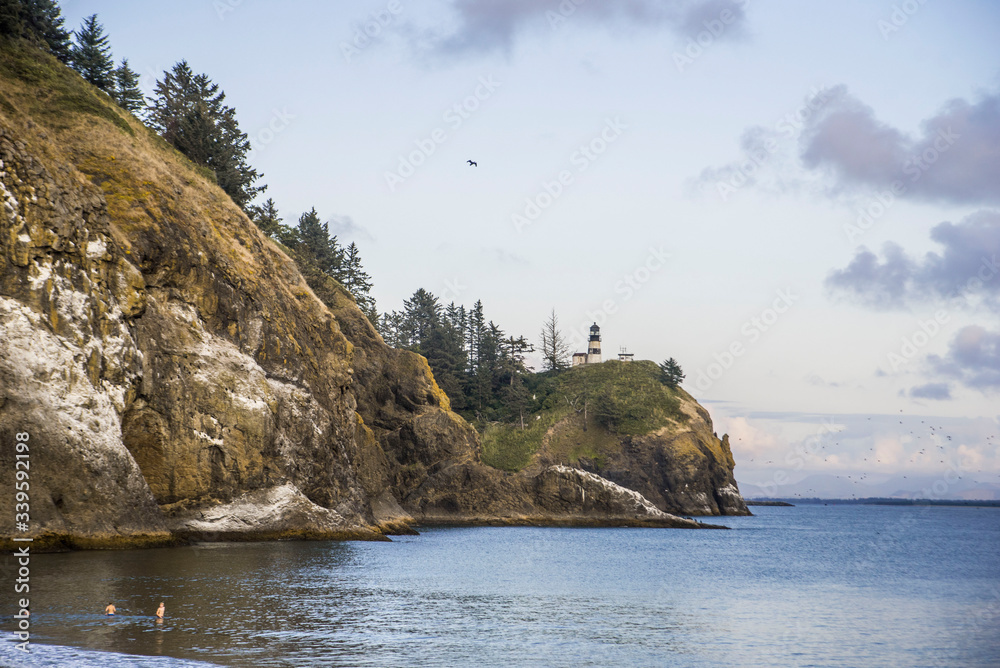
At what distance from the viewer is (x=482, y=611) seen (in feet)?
89.3

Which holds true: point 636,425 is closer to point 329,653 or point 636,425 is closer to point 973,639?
point 973,639

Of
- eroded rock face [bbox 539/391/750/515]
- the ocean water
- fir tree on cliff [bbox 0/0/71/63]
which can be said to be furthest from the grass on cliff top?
fir tree on cliff [bbox 0/0/71/63]

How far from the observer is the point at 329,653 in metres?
18.5

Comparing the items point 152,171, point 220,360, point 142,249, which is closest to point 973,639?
point 220,360

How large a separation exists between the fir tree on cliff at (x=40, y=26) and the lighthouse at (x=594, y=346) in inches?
4042

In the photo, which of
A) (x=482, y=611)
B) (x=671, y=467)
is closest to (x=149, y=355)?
(x=482, y=611)

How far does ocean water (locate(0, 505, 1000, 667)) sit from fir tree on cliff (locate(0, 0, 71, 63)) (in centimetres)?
3591

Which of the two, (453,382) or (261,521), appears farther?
(453,382)

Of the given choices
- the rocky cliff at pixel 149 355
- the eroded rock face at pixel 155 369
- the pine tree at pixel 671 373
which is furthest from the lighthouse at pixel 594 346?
the eroded rock face at pixel 155 369

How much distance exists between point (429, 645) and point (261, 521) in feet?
90.0

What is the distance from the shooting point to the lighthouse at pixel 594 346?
5709 inches

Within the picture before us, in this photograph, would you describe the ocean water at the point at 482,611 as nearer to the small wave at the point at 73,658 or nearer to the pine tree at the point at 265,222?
the small wave at the point at 73,658

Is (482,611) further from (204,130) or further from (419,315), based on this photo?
(419,315)

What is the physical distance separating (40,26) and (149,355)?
32481mm
